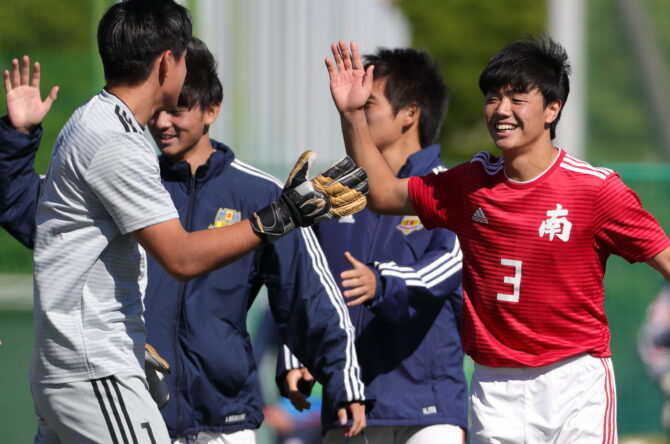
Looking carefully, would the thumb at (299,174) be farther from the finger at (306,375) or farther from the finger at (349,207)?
the finger at (306,375)

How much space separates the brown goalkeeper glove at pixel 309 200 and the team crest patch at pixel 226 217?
884mm

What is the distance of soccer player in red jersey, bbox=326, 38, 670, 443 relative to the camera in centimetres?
406

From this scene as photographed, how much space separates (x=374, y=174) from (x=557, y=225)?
77cm

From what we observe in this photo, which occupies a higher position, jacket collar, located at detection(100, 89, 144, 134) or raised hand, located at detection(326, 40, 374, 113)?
raised hand, located at detection(326, 40, 374, 113)

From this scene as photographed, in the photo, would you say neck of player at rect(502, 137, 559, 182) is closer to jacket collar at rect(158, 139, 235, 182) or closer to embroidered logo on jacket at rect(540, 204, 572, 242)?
embroidered logo on jacket at rect(540, 204, 572, 242)

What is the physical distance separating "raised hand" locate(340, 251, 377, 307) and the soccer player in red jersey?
0.39 meters

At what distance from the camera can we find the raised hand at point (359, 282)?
4.39 m

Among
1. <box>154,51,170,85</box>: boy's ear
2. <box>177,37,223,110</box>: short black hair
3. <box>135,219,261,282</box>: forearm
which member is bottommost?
<box>135,219,261,282</box>: forearm

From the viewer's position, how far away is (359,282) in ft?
14.4

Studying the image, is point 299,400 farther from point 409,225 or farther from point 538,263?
point 538,263

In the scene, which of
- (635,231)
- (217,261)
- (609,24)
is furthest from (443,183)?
(609,24)

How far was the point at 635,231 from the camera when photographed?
401cm

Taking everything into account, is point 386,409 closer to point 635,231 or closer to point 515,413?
point 515,413

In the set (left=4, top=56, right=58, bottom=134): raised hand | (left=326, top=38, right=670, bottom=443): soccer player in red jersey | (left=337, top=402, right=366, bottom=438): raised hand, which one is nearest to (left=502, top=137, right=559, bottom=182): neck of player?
(left=326, top=38, right=670, bottom=443): soccer player in red jersey
